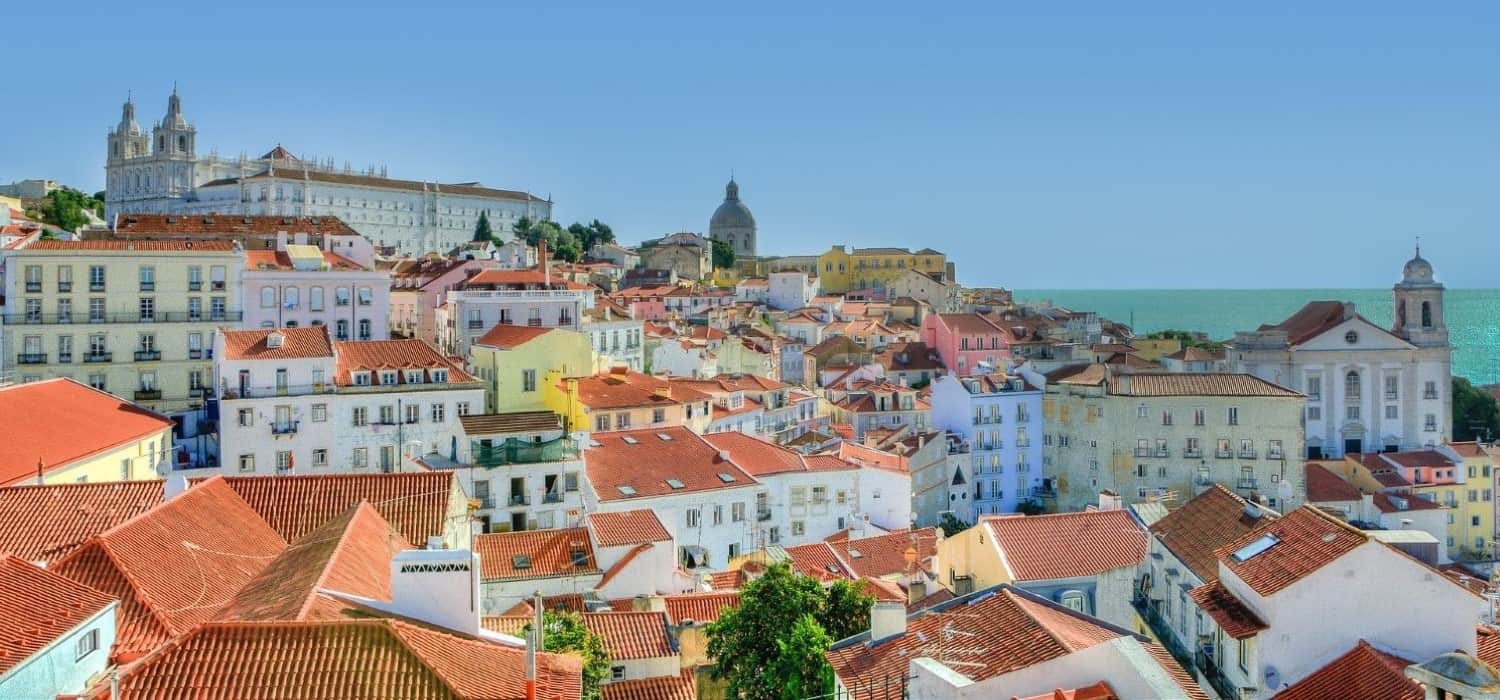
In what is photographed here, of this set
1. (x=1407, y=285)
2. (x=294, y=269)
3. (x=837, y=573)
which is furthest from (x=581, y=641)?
(x=1407, y=285)

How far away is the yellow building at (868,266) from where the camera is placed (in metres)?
137

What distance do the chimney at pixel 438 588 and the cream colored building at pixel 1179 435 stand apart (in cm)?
4469

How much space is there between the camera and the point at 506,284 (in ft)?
→ 179

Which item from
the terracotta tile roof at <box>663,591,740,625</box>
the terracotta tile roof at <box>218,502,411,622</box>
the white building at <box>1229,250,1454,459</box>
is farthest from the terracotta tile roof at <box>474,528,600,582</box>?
the white building at <box>1229,250,1454,459</box>

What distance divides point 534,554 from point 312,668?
54.2 ft

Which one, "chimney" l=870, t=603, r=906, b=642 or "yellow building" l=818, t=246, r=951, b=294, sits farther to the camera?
"yellow building" l=818, t=246, r=951, b=294

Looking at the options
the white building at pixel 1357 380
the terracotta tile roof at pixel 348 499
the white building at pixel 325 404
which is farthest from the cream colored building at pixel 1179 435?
the terracotta tile roof at pixel 348 499

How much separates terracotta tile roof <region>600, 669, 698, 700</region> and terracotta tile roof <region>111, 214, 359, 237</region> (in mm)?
50239

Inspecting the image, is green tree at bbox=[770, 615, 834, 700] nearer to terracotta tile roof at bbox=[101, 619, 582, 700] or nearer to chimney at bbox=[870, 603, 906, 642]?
chimney at bbox=[870, 603, 906, 642]

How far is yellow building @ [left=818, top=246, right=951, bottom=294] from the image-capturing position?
451ft

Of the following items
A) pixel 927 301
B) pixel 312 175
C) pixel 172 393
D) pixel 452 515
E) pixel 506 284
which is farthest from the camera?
pixel 312 175

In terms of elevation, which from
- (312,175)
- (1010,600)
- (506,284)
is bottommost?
(1010,600)

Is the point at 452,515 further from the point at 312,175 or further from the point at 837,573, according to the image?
the point at 312,175

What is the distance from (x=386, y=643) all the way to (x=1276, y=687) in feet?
35.2
